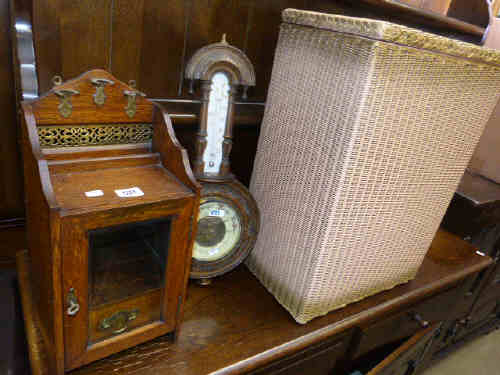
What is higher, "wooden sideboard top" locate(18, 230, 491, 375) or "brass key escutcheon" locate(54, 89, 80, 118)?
"brass key escutcheon" locate(54, 89, 80, 118)

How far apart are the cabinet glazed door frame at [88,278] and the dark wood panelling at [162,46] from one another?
1.29ft

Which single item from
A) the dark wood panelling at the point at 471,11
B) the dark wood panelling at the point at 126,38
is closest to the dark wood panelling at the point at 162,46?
the dark wood panelling at the point at 126,38

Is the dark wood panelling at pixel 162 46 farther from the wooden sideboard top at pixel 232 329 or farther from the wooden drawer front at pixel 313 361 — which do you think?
the wooden drawer front at pixel 313 361

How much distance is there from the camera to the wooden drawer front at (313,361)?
2.96ft

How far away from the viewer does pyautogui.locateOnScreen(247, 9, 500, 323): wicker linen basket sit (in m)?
0.73

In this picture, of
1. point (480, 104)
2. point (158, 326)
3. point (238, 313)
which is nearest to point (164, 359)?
point (158, 326)

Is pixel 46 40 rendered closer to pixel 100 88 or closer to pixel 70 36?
pixel 70 36

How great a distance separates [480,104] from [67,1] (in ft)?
3.04

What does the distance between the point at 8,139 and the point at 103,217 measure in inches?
16.9

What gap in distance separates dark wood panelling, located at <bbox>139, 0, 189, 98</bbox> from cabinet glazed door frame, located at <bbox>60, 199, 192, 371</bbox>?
0.39 m

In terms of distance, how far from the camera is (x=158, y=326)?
0.76m

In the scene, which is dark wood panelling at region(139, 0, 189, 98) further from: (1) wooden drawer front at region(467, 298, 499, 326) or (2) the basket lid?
(1) wooden drawer front at region(467, 298, 499, 326)

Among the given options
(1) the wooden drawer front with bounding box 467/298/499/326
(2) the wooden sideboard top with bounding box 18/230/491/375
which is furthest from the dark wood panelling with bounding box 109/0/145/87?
(1) the wooden drawer front with bounding box 467/298/499/326

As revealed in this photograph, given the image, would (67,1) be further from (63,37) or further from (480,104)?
(480,104)
